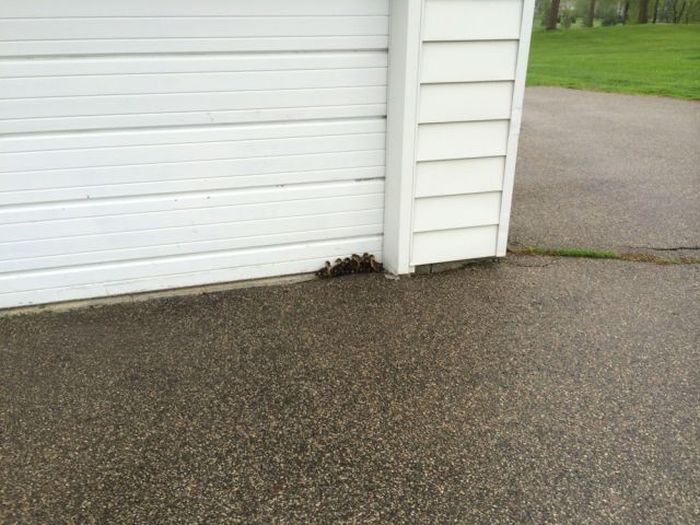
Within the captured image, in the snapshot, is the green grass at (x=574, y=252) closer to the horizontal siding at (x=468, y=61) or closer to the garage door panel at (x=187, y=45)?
the horizontal siding at (x=468, y=61)

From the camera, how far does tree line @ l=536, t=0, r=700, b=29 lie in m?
47.8

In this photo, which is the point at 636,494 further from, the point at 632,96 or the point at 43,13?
the point at 632,96

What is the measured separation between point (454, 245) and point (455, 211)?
0.25 meters

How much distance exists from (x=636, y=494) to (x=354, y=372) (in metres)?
1.31

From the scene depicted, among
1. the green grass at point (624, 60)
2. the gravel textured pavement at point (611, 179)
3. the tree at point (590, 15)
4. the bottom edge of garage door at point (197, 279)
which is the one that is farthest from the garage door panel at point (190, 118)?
the tree at point (590, 15)

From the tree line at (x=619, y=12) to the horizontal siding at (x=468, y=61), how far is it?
47887mm

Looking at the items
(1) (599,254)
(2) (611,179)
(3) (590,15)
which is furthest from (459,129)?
(3) (590,15)

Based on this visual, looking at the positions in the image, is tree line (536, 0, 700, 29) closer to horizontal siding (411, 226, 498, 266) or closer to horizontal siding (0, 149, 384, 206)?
horizontal siding (411, 226, 498, 266)

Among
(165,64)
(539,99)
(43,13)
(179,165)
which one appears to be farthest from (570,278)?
(539,99)

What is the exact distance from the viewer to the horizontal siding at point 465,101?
3.43m

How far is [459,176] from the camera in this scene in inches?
145

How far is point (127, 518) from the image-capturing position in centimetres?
198

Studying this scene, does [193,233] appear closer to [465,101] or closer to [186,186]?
[186,186]

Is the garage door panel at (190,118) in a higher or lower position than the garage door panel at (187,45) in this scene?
lower
